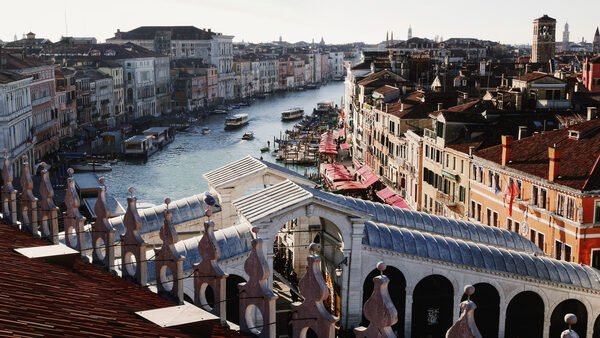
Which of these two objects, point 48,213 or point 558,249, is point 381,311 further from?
point 558,249

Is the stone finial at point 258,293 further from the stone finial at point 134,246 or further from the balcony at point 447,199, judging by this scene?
the balcony at point 447,199

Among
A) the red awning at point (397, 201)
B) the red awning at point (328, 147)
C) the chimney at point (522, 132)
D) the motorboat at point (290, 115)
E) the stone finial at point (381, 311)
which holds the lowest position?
the motorboat at point (290, 115)

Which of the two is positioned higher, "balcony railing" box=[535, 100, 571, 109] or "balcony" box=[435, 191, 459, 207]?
"balcony railing" box=[535, 100, 571, 109]

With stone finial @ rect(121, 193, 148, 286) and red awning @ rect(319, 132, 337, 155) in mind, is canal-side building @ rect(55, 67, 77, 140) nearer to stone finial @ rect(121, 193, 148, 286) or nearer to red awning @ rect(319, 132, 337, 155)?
red awning @ rect(319, 132, 337, 155)

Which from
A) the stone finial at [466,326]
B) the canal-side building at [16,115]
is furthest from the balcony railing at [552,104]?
the stone finial at [466,326]

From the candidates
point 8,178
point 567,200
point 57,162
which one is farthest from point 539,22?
point 8,178

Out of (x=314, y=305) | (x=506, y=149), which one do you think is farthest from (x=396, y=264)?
(x=314, y=305)

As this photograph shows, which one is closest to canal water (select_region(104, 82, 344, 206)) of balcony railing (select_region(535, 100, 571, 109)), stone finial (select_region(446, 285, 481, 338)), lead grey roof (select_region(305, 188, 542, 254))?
balcony railing (select_region(535, 100, 571, 109))
